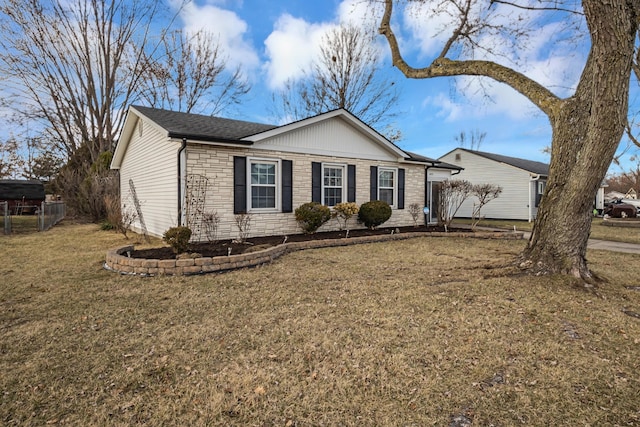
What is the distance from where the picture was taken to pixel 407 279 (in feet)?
17.7

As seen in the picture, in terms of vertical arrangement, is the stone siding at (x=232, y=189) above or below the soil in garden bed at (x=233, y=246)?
above

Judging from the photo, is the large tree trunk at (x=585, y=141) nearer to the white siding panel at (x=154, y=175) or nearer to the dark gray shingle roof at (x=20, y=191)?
the white siding panel at (x=154, y=175)

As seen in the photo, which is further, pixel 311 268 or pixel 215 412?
pixel 311 268

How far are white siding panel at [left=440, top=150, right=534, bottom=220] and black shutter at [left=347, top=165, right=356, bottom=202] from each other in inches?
477

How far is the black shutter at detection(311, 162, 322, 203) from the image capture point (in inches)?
409

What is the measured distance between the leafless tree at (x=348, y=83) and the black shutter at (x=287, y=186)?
532 inches

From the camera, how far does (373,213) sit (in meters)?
11.1

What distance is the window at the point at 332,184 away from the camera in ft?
35.4

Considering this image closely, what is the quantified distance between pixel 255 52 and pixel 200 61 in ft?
30.8

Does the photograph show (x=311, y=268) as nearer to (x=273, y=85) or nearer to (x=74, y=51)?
(x=273, y=85)

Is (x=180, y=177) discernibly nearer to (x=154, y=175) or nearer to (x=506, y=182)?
(x=154, y=175)

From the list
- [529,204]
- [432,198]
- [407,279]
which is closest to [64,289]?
[407,279]

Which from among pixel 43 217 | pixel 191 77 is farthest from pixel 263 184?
pixel 191 77

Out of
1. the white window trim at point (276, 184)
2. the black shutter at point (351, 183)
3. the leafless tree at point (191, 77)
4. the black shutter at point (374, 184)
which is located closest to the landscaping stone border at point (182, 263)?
the white window trim at point (276, 184)
